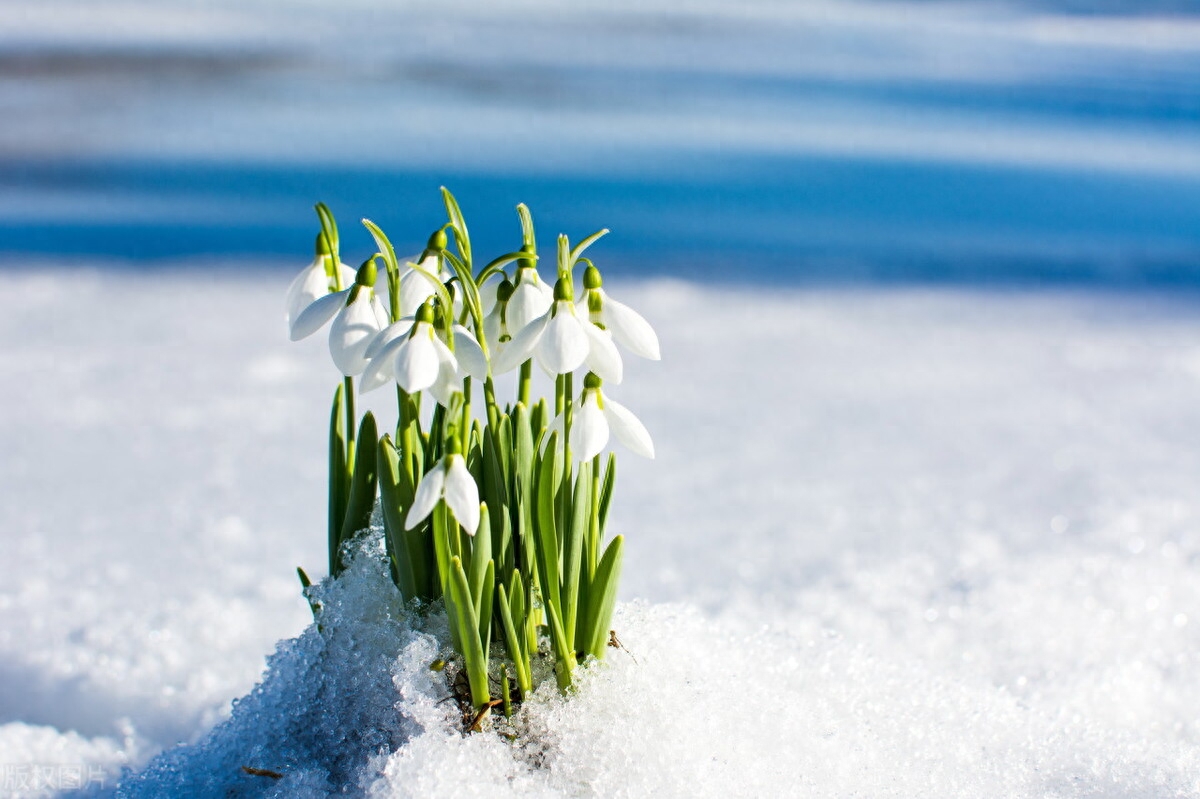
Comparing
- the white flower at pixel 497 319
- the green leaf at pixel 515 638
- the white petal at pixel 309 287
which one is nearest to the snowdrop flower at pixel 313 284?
the white petal at pixel 309 287

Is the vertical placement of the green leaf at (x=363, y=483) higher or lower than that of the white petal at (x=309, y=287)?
lower

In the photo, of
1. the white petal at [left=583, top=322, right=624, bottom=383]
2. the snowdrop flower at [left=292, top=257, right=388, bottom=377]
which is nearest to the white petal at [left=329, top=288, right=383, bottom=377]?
the snowdrop flower at [left=292, top=257, right=388, bottom=377]

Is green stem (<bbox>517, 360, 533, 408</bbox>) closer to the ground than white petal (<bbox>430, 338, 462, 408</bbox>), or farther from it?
closer to the ground

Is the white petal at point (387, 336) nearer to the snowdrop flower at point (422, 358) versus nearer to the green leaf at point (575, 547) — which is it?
the snowdrop flower at point (422, 358)

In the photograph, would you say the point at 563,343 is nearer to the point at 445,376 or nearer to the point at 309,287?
the point at 445,376

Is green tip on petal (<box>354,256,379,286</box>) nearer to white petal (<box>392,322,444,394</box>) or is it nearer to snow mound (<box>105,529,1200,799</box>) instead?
white petal (<box>392,322,444,394</box>)

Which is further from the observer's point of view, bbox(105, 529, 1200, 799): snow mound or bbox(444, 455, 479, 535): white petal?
bbox(105, 529, 1200, 799): snow mound

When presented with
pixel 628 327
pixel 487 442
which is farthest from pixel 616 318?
pixel 487 442
